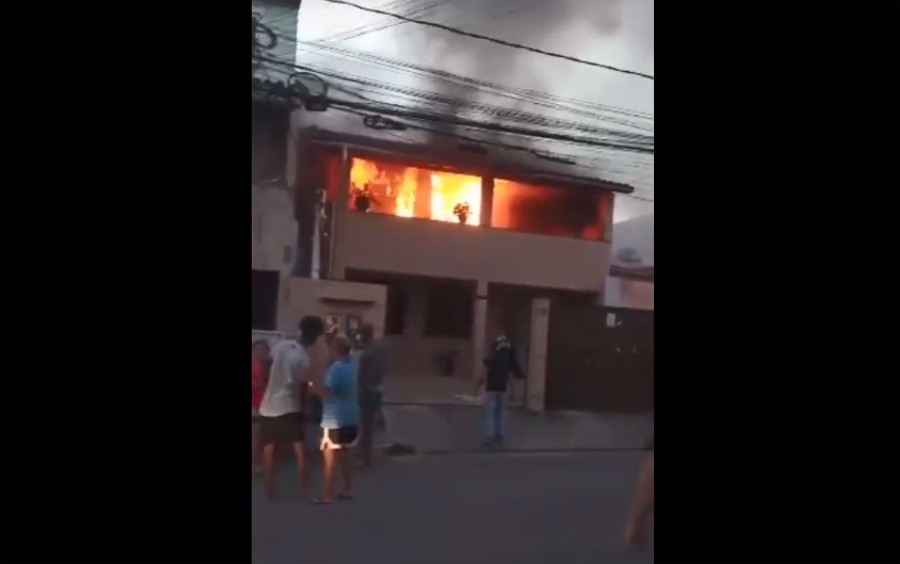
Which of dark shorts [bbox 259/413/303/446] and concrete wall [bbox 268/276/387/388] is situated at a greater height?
concrete wall [bbox 268/276/387/388]

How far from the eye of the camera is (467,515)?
290cm

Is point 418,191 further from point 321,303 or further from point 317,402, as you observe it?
point 317,402

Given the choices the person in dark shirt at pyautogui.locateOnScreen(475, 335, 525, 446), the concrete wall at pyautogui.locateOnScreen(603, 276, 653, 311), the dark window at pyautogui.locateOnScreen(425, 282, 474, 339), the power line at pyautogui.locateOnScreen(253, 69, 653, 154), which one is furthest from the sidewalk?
the power line at pyautogui.locateOnScreen(253, 69, 653, 154)

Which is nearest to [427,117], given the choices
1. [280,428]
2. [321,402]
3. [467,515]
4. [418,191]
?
[418,191]

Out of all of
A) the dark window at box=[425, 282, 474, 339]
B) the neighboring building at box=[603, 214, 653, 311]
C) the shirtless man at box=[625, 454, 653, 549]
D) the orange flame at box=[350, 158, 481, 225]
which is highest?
the orange flame at box=[350, 158, 481, 225]

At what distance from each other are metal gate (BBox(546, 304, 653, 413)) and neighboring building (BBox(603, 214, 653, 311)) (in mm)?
41

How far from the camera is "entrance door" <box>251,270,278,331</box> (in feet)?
9.26

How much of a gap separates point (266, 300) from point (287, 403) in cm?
34

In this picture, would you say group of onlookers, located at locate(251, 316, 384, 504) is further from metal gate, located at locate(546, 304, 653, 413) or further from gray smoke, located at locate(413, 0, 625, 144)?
gray smoke, located at locate(413, 0, 625, 144)

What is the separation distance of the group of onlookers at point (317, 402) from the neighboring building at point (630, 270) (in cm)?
81

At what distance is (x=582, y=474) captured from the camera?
295 centimetres

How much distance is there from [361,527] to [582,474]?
2.45ft

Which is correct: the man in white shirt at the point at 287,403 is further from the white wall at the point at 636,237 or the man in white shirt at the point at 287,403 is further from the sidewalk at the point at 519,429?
the white wall at the point at 636,237
